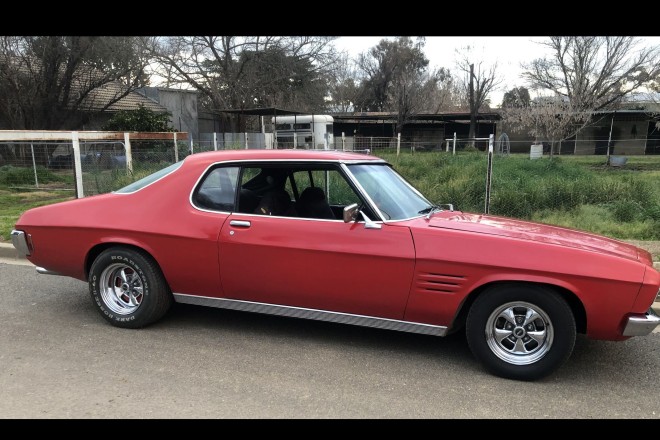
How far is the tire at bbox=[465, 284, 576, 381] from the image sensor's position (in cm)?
330

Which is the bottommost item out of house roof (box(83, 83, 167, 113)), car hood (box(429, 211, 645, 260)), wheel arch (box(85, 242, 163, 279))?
wheel arch (box(85, 242, 163, 279))

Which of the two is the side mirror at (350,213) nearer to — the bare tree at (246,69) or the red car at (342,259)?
the red car at (342,259)

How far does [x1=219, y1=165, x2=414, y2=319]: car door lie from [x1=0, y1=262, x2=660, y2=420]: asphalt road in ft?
1.47

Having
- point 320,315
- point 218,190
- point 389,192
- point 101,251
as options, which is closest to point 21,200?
point 101,251

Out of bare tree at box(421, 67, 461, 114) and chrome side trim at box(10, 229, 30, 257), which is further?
bare tree at box(421, 67, 461, 114)

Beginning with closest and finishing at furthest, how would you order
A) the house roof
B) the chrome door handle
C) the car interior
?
the chrome door handle < the car interior < the house roof

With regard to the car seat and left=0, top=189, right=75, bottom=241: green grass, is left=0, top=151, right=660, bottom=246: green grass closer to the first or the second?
left=0, top=189, right=75, bottom=241: green grass

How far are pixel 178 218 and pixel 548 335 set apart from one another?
3.13 metres

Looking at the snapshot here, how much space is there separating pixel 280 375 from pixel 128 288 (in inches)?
72.5

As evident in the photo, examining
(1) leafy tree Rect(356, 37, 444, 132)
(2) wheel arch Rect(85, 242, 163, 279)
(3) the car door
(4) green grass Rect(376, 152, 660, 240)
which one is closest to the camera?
(3) the car door

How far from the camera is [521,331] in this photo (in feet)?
11.2

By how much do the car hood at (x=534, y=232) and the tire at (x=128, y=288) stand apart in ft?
8.19

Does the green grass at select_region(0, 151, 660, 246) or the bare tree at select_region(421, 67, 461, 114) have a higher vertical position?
the bare tree at select_region(421, 67, 461, 114)

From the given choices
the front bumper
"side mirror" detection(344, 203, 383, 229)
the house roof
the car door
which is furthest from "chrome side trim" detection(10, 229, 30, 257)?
the house roof
